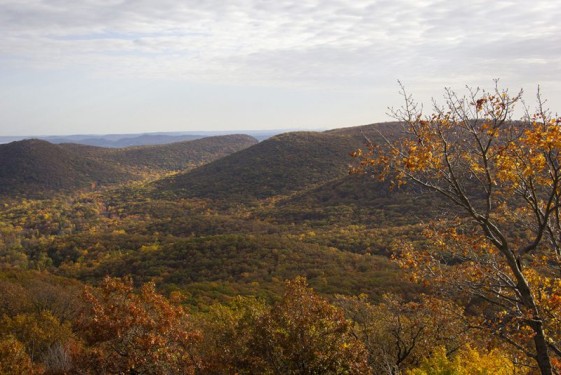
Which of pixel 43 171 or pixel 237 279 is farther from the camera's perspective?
pixel 43 171

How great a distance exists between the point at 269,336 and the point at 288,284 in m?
2.15

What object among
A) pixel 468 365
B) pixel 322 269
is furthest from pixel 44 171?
pixel 468 365

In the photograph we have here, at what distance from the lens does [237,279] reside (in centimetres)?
5188

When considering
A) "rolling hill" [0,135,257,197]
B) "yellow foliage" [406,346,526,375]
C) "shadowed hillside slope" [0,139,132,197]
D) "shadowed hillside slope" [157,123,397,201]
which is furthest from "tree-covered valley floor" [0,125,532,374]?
"shadowed hillside slope" [0,139,132,197]

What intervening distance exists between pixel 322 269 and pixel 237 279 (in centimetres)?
1095

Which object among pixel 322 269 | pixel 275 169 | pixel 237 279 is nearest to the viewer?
pixel 237 279

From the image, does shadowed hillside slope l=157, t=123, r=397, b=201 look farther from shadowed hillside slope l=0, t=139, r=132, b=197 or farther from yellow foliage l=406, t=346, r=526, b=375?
yellow foliage l=406, t=346, r=526, b=375

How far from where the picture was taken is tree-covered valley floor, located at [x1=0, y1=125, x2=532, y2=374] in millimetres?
12664

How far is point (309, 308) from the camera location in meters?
12.8

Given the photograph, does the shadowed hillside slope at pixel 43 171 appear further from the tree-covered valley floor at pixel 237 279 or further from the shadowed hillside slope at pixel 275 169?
the shadowed hillside slope at pixel 275 169

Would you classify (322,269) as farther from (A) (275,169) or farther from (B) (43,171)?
(B) (43,171)

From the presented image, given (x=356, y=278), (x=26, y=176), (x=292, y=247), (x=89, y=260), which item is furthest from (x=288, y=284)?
(x=26, y=176)

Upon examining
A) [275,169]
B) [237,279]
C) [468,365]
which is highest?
[275,169]

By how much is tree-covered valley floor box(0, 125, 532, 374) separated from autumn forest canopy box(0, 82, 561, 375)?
0.43 ft
